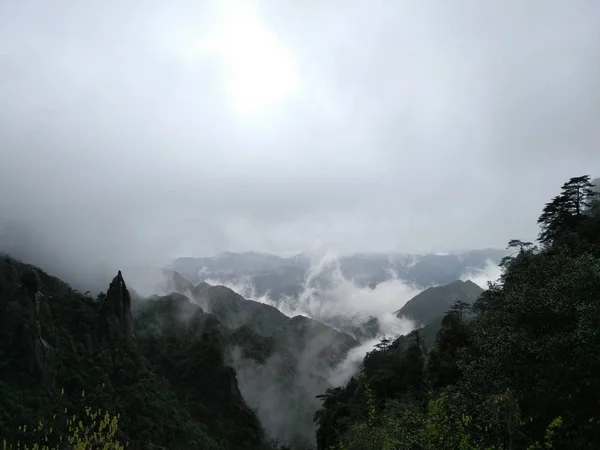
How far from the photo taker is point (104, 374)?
130m

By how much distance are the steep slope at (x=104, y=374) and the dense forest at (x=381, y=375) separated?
0.49m

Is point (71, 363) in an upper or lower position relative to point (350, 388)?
lower

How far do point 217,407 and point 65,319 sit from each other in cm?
7260

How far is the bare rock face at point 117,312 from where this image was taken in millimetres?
154000

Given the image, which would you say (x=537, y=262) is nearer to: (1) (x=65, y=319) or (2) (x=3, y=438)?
(2) (x=3, y=438)

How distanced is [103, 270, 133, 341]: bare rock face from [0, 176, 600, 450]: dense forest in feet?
1.74

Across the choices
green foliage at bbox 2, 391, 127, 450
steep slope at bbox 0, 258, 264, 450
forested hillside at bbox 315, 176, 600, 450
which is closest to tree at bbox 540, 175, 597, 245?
forested hillside at bbox 315, 176, 600, 450

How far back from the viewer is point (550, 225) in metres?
68.7

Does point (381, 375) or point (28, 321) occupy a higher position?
point (381, 375)

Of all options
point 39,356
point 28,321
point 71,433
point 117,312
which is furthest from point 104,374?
point 71,433

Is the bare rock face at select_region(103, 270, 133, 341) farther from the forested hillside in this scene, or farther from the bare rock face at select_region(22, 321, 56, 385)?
the forested hillside

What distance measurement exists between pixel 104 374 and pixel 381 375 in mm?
97033

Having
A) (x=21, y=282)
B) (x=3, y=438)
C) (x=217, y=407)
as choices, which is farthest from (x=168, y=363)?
(x=3, y=438)

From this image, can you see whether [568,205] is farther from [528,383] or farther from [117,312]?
[117,312]
